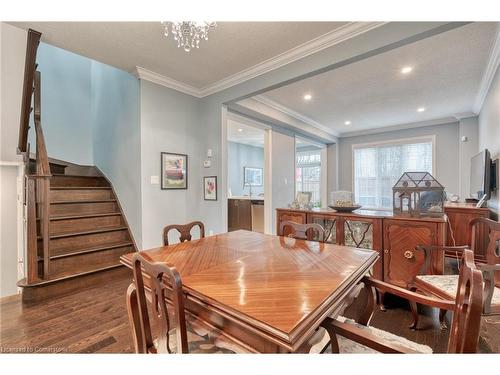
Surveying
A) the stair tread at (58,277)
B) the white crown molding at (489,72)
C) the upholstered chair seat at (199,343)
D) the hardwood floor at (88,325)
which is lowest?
the hardwood floor at (88,325)

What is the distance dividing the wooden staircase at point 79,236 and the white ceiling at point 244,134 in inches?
127

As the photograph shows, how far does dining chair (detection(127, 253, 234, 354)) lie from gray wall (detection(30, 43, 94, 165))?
4.29 metres

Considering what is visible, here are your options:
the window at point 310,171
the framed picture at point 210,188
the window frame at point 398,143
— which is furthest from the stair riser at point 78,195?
the window at point 310,171

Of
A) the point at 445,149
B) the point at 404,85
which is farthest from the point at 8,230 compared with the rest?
the point at 445,149

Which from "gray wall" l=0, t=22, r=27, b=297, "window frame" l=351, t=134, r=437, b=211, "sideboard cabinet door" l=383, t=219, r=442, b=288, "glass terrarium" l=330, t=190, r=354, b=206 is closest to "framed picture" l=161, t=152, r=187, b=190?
"gray wall" l=0, t=22, r=27, b=297

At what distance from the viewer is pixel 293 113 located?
16.0 ft

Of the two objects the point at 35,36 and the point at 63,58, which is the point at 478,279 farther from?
the point at 63,58

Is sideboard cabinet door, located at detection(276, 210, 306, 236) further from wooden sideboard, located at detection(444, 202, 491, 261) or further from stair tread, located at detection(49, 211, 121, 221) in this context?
stair tread, located at detection(49, 211, 121, 221)

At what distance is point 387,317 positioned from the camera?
213 centimetres

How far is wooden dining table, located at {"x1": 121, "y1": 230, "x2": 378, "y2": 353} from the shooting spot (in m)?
0.76

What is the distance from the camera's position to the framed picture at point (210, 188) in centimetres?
362

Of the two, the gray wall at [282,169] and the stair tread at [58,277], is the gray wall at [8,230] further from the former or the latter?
the gray wall at [282,169]
